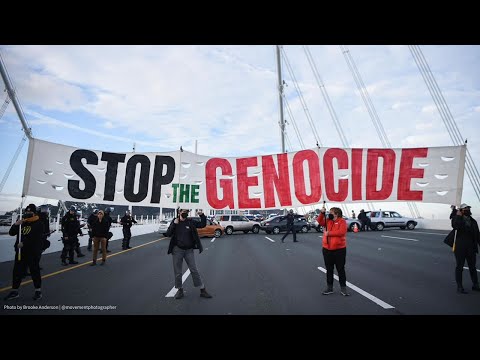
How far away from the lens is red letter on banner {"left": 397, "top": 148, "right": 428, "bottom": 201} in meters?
5.82

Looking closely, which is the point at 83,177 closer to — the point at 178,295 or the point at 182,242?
the point at 182,242

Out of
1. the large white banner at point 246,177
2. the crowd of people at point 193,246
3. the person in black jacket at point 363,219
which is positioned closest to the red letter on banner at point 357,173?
the large white banner at point 246,177

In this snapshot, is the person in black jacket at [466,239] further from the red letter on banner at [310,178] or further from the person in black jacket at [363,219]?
the person in black jacket at [363,219]

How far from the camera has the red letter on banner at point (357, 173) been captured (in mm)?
6141

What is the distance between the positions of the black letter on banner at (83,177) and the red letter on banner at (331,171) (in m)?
5.40

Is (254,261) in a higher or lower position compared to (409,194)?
lower

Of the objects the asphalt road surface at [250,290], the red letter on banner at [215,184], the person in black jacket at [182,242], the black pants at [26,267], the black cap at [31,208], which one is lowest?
the asphalt road surface at [250,290]

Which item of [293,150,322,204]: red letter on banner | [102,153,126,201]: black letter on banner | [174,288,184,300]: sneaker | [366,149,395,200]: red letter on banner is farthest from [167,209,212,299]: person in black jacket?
[366,149,395,200]: red letter on banner

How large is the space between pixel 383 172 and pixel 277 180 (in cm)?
243
